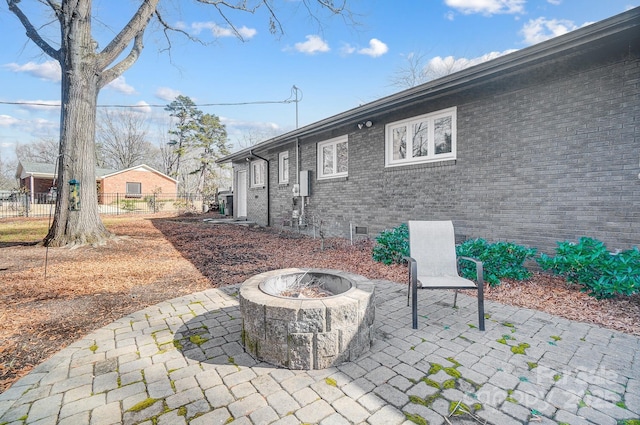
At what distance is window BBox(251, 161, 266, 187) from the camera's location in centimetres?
1285

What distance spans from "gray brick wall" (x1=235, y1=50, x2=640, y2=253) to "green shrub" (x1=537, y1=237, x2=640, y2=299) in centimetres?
62

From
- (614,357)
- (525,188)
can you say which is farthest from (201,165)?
(614,357)

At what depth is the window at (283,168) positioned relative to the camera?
10.9 metres

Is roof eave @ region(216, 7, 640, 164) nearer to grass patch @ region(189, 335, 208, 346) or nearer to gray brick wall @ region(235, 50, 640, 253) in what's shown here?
gray brick wall @ region(235, 50, 640, 253)

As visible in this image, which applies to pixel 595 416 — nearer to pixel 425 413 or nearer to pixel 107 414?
pixel 425 413

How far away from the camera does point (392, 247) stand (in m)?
5.37

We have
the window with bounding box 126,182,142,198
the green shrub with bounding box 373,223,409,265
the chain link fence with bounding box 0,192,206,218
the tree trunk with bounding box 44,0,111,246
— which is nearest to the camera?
the green shrub with bounding box 373,223,409,265

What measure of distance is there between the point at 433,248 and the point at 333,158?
5.68 m


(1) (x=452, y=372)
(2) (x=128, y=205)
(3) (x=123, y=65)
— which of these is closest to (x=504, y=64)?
(1) (x=452, y=372)

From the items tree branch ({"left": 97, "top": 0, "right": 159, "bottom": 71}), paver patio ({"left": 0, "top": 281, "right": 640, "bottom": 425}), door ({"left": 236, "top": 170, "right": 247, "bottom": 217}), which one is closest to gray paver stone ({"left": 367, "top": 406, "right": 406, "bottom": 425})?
paver patio ({"left": 0, "top": 281, "right": 640, "bottom": 425})

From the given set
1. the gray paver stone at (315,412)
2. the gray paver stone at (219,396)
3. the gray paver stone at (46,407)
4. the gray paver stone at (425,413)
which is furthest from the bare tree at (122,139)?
the gray paver stone at (425,413)

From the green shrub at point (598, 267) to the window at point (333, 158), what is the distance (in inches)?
207

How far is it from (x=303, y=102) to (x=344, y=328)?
13.4 meters

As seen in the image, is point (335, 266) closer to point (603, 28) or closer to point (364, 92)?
point (603, 28)
